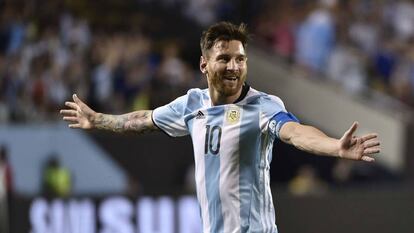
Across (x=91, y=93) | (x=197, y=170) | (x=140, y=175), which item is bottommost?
(x=197, y=170)

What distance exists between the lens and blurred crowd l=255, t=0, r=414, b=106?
55.6 feet

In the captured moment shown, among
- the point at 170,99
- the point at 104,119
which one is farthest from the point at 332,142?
the point at 170,99

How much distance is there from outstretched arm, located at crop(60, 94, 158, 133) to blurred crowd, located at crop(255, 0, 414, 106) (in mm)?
9430

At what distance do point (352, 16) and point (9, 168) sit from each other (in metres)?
6.07

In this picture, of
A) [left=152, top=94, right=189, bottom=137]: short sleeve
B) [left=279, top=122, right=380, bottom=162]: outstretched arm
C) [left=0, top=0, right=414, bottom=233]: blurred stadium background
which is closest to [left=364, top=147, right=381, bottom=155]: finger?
[left=279, top=122, right=380, bottom=162]: outstretched arm

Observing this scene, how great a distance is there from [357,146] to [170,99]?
9.96 metres

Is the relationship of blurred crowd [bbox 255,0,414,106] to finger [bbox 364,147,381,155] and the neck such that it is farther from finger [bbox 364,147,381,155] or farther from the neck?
finger [bbox 364,147,381,155]

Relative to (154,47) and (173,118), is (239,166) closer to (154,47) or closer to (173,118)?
(173,118)

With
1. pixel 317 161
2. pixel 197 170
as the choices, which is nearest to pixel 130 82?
pixel 317 161

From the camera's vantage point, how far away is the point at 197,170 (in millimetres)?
6715

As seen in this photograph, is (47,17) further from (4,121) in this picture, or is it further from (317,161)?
(317,161)

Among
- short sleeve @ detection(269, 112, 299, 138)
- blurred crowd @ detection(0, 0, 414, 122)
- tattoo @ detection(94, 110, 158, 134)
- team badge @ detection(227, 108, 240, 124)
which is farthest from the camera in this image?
blurred crowd @ detection(0, 0, 414, 122)

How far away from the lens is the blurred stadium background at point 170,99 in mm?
13891

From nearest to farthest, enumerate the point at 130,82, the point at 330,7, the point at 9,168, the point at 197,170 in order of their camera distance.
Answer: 1. the point at 197,170
2. the point at 9,168
3. the point at 130,82
4. the point at 330,7
